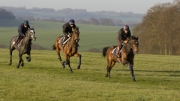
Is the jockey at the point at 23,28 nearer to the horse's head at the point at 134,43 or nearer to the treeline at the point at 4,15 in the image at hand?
the horse's head at the point at 134,43

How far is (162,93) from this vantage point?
14297 millimetres

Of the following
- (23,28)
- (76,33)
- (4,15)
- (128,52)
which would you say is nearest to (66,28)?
(76,33)

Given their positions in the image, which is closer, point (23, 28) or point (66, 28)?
point (66, 28)

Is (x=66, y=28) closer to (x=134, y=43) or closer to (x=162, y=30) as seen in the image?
(x=134, y=43)

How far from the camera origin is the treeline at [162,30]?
2511 inches

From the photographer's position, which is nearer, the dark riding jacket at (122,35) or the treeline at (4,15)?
the dark riding jacket at (122,35)

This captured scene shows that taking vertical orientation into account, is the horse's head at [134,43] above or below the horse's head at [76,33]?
below

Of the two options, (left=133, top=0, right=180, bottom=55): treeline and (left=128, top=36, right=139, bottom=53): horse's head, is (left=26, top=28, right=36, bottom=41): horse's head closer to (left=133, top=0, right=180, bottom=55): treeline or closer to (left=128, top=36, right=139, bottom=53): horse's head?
(left=128, top=36, right=139, bottom=53): horse's head

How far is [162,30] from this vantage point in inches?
2557

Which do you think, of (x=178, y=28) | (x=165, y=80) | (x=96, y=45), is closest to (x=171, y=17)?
(x=178, y=28)

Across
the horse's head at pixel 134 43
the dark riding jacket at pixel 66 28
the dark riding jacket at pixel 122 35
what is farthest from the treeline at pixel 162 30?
the horse's head at pixel 134 43

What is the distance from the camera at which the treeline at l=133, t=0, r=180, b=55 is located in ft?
209

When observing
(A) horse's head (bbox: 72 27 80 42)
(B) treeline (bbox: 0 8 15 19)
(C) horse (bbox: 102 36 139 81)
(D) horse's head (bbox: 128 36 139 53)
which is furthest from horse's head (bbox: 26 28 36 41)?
(B) treeline (bbox: 0 8 15 19)

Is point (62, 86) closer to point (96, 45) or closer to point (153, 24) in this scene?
point (153, 24)
